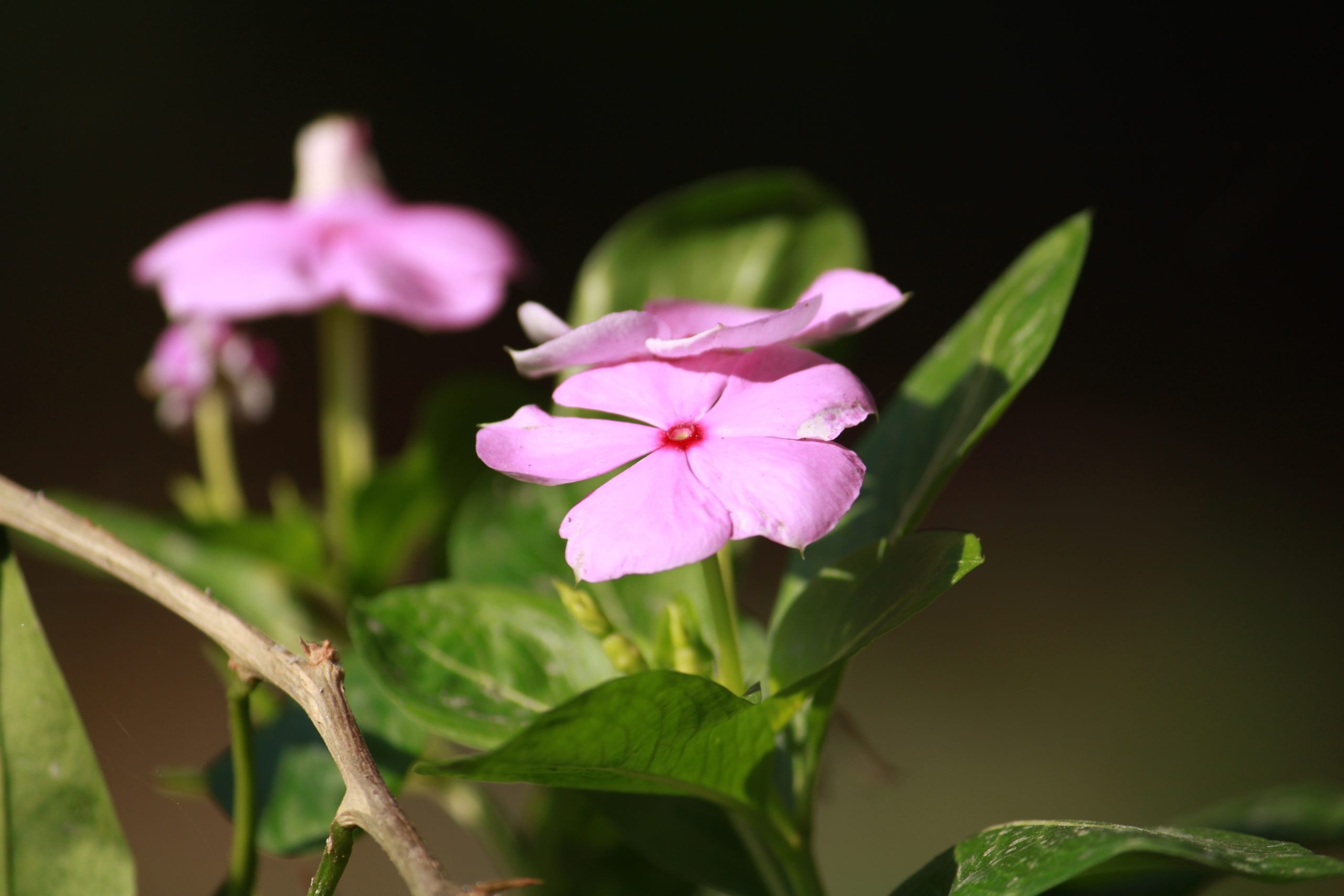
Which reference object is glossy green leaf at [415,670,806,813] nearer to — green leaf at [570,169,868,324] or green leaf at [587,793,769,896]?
green leaf at [587,793,769,896]

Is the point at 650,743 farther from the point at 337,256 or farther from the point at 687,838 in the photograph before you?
the point at 337,256

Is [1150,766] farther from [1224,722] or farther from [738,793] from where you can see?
[738,793]

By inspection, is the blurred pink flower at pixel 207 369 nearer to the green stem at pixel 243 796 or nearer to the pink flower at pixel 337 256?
the pink flower at pixel 337 256

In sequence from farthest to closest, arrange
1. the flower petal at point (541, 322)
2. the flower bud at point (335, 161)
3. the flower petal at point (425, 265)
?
1. the flower bud at point (335, 161)
2. the flower petal at point (425, 265)
3. the flower petal at point (541, 322)

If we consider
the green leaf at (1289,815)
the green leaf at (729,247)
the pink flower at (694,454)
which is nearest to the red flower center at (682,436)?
the pink flower at (694,454)

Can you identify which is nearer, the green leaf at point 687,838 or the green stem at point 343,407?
the green leaf at point 687,838

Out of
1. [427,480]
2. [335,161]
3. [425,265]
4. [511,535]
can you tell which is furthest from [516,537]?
[335,161]
